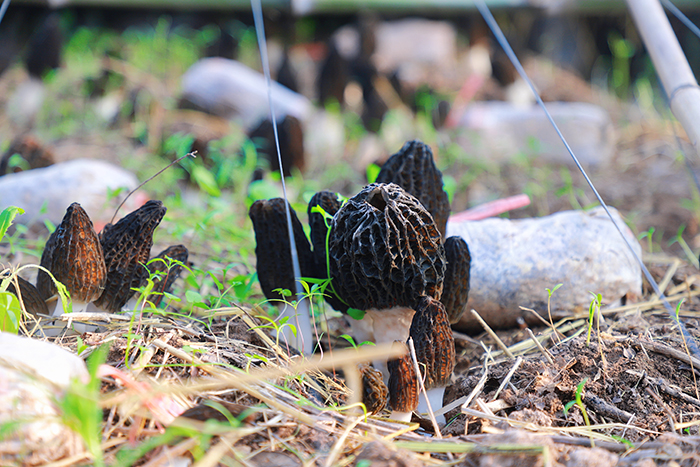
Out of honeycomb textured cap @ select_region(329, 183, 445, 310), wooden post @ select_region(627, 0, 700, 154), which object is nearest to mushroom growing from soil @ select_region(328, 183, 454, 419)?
honeycomb textured cap @ select_region(329, 183, 445, 310)

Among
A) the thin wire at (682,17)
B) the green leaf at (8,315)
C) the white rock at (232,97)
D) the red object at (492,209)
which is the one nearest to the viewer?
the green leaf at (8,315)

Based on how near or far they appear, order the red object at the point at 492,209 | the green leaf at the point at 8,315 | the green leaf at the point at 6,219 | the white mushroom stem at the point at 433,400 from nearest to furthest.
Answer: the green leaf at the point at 8,315
the green leaf at the point at 6,219
the white mushroom stem at the point at 433,400
the red object at the point at 492,209

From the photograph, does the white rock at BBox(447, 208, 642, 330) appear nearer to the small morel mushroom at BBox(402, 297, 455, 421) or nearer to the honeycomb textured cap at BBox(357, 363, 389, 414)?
the small morel mushroom at BBox(402, 297, 455, 421)

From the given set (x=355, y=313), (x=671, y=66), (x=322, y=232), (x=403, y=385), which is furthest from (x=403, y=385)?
(x=671, y=66)

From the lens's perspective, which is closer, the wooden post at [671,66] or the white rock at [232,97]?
the wooden post at [671,66]

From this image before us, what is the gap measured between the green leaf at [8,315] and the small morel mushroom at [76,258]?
17 centimetres

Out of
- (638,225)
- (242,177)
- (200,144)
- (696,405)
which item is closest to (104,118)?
(200,144)

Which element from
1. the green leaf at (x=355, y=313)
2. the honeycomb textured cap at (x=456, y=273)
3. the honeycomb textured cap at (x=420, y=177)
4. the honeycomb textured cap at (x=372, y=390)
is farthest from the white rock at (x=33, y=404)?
the honeycomb textured cap at (x=420, y=177)

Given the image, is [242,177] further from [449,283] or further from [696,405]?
[696,405]

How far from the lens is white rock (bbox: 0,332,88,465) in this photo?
0.88m

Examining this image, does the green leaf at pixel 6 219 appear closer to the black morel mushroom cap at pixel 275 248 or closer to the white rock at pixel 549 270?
the black morel mushroom cap at pixel 275 248

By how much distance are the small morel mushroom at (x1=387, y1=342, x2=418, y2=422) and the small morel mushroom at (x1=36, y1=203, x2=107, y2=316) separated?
0.80 metres

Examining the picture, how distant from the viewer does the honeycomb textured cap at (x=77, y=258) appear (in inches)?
53.2

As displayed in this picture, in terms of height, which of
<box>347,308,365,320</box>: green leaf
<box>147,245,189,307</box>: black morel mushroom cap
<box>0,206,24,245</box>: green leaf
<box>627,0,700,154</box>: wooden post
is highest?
<box>627,0,700,154</box>: wooden post
